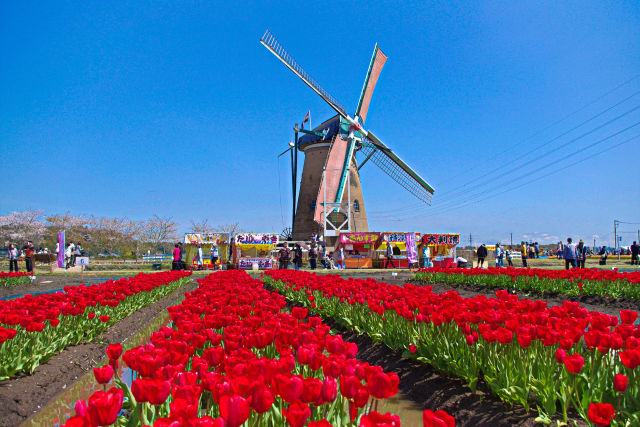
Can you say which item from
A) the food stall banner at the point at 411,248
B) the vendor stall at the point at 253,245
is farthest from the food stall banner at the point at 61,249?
the food stall banner at the point at 411,248

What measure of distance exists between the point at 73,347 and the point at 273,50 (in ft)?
103

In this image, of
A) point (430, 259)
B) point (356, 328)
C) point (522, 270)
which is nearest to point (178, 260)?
point (430, 259)

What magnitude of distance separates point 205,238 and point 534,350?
83.3 ft

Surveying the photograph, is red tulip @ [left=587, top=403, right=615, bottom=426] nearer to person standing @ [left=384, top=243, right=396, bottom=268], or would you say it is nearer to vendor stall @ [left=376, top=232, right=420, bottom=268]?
person standing @ [left=384, top=243, right=396, bottom=268]

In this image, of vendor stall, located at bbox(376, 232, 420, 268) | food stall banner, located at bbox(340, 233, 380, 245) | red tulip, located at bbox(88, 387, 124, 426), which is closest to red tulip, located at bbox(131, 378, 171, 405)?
red tulip, located at bbox(88, 387, 124, 426)

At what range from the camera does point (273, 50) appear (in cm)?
3359

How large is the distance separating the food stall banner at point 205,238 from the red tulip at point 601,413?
2639 centimetres

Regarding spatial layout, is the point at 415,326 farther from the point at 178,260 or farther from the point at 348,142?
the point at 348,142

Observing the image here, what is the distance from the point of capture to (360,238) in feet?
87.5

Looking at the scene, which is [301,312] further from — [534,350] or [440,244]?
[440,244]

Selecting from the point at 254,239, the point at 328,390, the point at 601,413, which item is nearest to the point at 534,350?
Answer: the point at 601,413

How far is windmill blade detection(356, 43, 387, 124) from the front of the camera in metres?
38.8

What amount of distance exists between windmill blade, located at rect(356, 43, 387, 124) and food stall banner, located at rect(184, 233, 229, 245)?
1763 centimetres

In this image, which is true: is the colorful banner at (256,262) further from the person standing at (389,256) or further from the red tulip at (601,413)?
the red tulip at (601,413)
